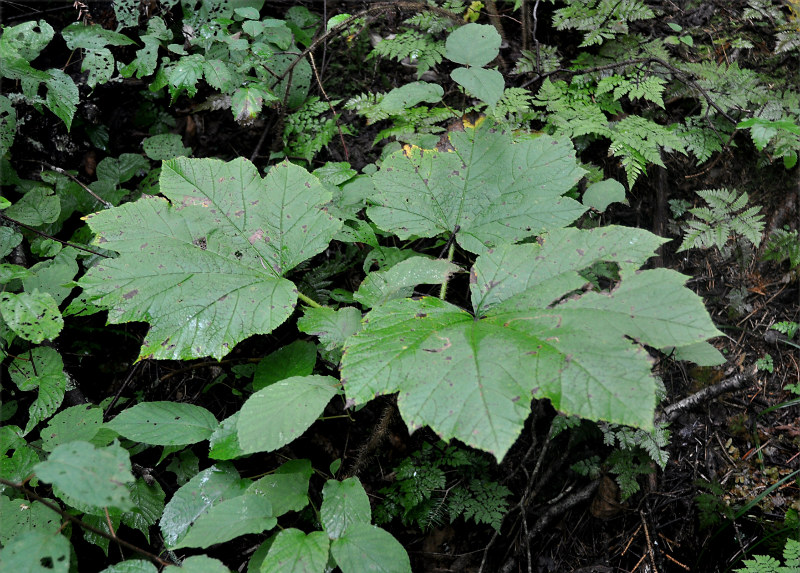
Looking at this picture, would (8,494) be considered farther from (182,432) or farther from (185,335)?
(185,335)

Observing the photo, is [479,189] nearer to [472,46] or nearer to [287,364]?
[472,46]

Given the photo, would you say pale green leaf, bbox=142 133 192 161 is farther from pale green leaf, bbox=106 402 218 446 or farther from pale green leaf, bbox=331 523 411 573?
pale green leaf, bbox=331 523 411 573

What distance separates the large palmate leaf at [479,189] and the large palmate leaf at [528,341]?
247 millimetres

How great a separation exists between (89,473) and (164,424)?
0.54 m

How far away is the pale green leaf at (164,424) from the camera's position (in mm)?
1766

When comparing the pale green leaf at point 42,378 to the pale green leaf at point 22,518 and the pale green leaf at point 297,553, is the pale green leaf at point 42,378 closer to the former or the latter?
the pale green leaf at point 22,518

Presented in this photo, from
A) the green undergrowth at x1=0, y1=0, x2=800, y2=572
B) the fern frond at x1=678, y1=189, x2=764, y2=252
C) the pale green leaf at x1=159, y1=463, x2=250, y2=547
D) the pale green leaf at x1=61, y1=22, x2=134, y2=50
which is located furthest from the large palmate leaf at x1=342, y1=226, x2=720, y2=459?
the pale green leaf at x1=61, y1=22, x2=134, y2=50

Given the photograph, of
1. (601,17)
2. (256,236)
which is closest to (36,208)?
(256,236)

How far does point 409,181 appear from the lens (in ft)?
6.84

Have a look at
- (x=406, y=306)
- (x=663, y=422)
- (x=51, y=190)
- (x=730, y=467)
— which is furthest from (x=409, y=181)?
(x=730, y=467)

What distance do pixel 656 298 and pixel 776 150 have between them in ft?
6.21

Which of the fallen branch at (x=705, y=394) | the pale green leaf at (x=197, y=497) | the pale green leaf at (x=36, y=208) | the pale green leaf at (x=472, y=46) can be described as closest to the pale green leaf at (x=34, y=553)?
the pale green leaf at (x=197, y=497)

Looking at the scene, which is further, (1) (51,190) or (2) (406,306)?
(1) (51,190)

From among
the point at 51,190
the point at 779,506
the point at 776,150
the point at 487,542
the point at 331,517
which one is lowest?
the point at 487,542
